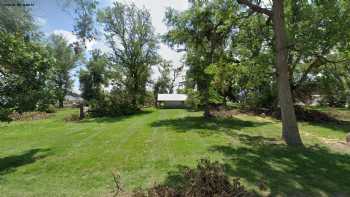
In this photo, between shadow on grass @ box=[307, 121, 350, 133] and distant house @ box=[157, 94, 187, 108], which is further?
distant house @ box=[157, 94, 187, 108]

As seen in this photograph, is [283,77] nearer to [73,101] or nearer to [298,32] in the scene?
[298,32]

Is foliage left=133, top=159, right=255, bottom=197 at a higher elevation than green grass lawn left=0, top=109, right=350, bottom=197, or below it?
higher

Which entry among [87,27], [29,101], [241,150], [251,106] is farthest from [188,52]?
[87,27]

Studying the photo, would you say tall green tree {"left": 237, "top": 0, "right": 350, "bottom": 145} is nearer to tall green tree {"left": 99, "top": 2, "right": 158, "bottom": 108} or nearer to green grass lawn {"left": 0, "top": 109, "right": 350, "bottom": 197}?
green grass lawn {"left": 0, "top": 109, "right": 350, "bottom": 197}

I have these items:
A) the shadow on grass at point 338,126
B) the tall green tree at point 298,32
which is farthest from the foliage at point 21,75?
the shadow on grass at point 338,126

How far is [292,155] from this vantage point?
792cm

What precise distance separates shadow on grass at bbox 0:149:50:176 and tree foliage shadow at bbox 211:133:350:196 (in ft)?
18.0

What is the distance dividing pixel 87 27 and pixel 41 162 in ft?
14.3

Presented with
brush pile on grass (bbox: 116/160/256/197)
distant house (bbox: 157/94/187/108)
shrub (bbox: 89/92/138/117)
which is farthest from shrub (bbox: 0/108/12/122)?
distant house (bbox: 157/94/187/108)

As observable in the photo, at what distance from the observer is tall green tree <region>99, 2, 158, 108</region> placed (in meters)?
30.5

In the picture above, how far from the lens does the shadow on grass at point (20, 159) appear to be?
7.35 metres

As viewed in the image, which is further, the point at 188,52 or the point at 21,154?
the point at 188,52

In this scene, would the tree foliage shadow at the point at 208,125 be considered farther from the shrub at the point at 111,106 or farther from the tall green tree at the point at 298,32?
the shrub at the point at 111,106

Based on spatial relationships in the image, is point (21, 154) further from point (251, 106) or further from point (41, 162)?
point (251, 106)
